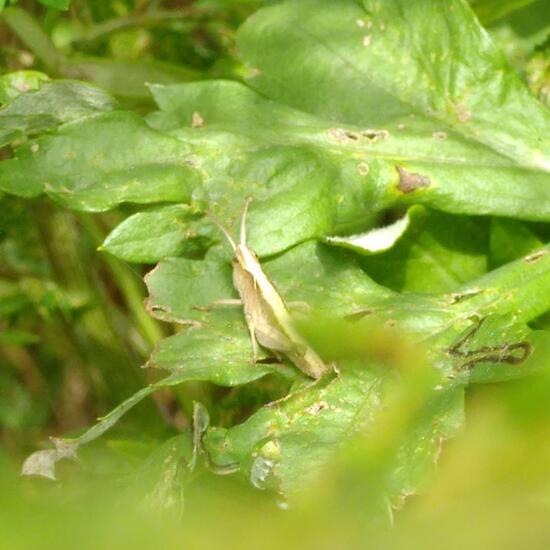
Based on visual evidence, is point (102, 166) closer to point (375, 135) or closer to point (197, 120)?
point (197, 120)

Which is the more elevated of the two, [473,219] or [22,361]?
[473,219]

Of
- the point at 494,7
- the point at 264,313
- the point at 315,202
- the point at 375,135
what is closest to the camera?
the point at 264,313

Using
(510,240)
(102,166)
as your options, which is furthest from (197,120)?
(510,240)

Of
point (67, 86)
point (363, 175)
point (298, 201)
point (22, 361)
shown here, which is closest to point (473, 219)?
point (363, 175)

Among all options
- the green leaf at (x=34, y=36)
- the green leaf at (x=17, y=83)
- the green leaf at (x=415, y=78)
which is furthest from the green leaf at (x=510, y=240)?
the green leaf at (x=34, y=36)

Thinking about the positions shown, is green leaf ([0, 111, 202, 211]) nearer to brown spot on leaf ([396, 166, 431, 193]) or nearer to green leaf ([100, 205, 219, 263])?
green leaf ([100, 205, 219, 263])

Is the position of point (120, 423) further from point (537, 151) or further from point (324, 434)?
point (537, 151)

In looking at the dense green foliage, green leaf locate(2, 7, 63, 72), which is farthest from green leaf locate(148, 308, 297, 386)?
green leaf locate(2, 7, 63, 72)
